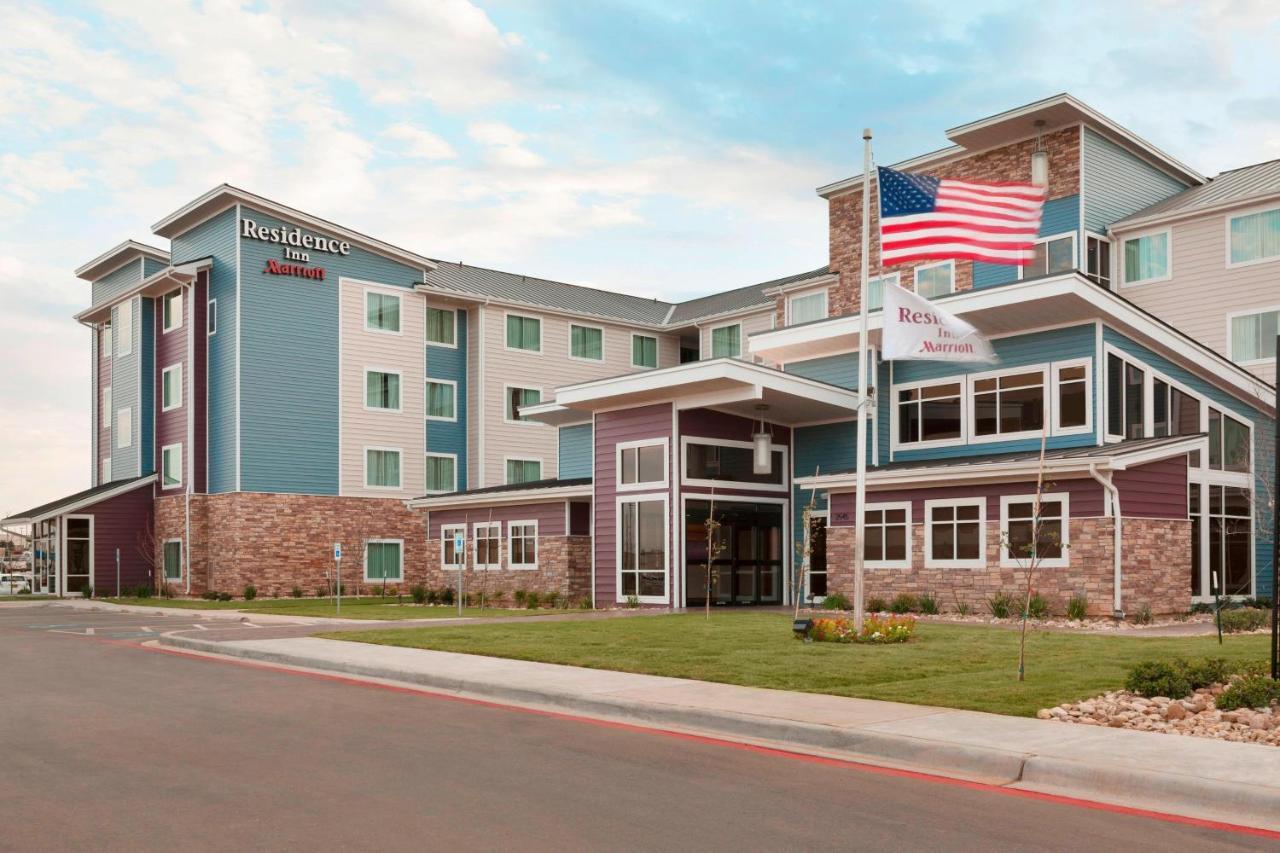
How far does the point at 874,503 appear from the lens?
2816cm

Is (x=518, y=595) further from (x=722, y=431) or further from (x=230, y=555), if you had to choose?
(x=230, y=555)

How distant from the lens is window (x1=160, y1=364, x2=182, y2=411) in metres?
→ 45.9

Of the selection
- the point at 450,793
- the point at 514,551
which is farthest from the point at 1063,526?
the point at 450,793

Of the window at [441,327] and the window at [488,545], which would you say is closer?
the window at [488,545]

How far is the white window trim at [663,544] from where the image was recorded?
29812 millimetres

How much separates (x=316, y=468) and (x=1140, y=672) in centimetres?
3692

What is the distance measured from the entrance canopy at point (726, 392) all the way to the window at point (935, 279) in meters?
8.65

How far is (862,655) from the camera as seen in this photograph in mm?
15984

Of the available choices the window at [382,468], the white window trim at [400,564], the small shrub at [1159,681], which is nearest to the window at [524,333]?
the window at [382,468]

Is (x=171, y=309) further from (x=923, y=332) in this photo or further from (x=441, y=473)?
(x=923, y=332)

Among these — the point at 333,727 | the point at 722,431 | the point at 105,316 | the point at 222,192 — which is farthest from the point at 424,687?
the point at 105,316

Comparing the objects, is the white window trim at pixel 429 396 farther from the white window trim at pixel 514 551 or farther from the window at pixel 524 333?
the white window trim at pixel 514 551

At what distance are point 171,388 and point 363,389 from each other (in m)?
7.52

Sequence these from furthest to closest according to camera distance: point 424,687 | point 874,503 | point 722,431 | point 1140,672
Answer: point 722,431 → point 874,503 → point 424,687 → point 1140,672
